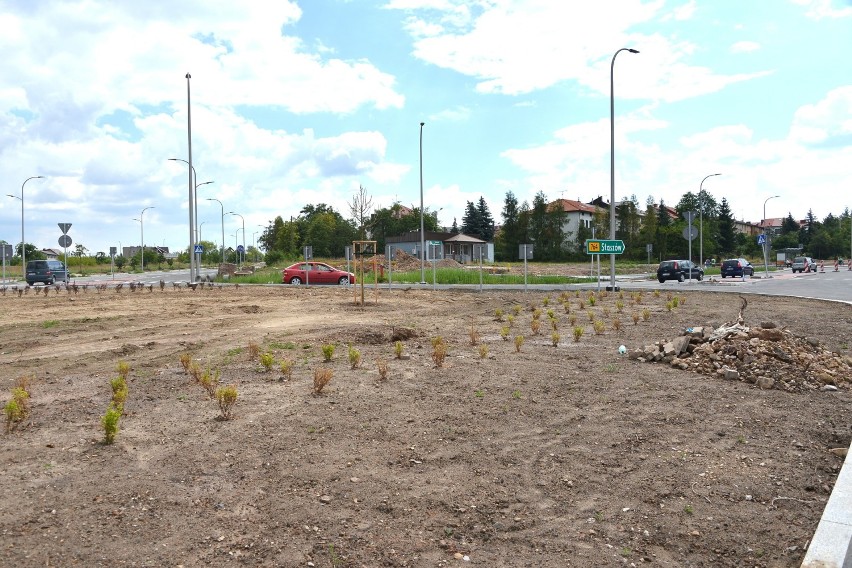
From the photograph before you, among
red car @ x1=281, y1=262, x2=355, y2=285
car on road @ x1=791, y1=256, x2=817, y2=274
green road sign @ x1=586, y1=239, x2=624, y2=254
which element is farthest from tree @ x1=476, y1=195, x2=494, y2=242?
green road sign @ x1=586, y1=239, x2=624, y2=254

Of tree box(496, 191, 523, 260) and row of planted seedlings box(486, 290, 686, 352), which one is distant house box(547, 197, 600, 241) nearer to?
tree box(496, 191, 523, 260)

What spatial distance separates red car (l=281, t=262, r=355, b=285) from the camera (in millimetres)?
38438

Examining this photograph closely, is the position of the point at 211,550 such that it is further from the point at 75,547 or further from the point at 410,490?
the point at 410,490

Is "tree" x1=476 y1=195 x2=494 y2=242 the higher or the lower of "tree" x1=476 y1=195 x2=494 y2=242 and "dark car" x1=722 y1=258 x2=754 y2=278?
the higher

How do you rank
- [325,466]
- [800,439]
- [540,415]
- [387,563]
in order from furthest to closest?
[540,415] → [800,439] → [325,466] → [387,563]

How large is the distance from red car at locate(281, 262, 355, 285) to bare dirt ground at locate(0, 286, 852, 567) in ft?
91.9

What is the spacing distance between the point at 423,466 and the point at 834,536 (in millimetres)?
2804

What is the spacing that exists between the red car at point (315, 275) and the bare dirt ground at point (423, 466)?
28022 mm

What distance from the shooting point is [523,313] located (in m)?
→ 18.6

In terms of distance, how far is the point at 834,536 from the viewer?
13.1 feet

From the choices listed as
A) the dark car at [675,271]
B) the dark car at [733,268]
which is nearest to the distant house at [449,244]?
the dark car at [733,268]

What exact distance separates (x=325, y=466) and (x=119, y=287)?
2792cm

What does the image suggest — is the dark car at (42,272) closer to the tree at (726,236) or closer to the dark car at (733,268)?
the dark car at (733,268)

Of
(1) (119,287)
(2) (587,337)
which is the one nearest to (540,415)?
(2) (587,337)
